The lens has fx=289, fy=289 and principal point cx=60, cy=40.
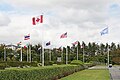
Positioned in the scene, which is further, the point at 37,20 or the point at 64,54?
the point at 64,54

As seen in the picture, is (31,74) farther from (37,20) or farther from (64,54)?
(64,54)

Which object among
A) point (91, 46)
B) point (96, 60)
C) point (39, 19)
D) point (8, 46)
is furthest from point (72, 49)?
point (39, 19)

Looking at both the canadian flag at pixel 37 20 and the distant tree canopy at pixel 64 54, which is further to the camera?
the distant tree canopy at pixel 64 54

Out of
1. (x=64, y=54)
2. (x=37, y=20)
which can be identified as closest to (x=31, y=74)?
(x=37, y=20)

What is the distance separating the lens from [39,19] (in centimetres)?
3406

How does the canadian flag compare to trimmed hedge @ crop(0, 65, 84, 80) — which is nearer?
trimmed hedge @ crop(0, 65, 84, 80)

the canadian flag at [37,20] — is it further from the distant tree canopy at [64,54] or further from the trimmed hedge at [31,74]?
the distant tree canopy at [64,54]

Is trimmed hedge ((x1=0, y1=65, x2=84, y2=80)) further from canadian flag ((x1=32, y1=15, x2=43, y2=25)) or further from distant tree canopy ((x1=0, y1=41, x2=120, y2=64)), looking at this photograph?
distant tree canopy ((x1=0, y1=41, x2=120, y2=64))

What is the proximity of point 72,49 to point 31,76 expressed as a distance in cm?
15209

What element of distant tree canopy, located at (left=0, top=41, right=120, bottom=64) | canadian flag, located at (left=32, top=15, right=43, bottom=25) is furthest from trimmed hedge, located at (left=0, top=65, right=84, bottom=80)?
distant tree canopy, located at (left=0, top=41, right=120, bottom=64)

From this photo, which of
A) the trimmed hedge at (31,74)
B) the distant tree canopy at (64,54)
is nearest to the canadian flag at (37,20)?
the trimmed hedge at (31,74)

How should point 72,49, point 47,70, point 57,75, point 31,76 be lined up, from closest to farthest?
point 31,76 < point 47,70 < point 57,75 < point 72,49

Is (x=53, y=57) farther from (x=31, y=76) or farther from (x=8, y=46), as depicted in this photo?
(x=31, y=76)

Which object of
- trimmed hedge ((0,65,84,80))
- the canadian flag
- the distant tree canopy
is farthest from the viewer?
the distant tree canopy
